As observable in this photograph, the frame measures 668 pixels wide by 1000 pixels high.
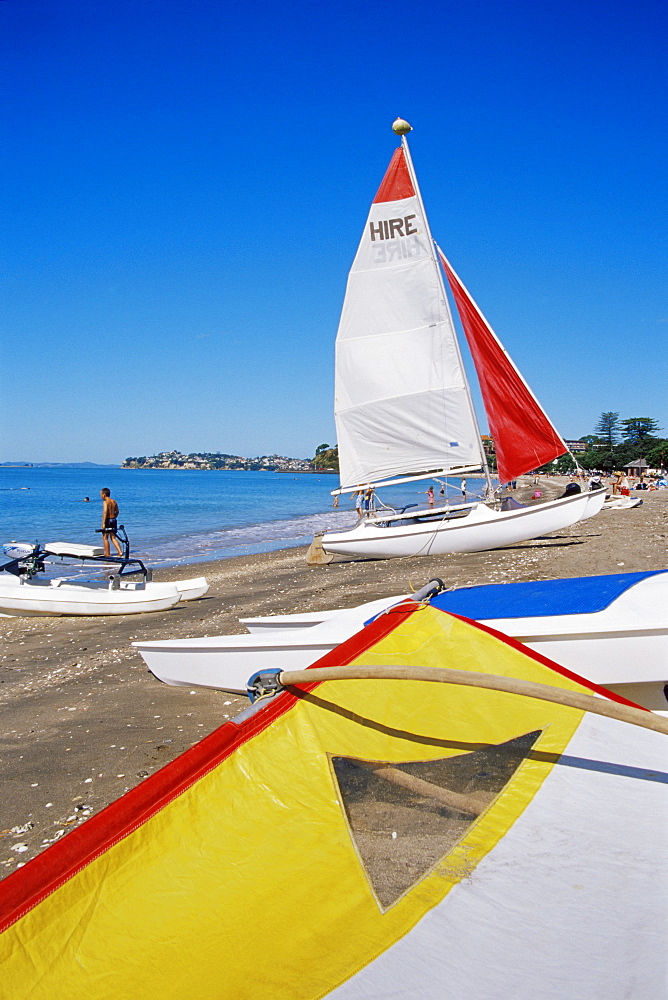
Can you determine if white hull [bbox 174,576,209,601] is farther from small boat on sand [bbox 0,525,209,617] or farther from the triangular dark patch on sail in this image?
the triangular dark patch on sail

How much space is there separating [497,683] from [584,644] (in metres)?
2.45

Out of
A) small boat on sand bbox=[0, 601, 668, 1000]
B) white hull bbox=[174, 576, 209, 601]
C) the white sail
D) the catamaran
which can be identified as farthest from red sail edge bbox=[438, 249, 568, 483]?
small boat on sand bbox=[0, 601, 668, 1000]

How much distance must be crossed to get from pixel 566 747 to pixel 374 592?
8.83 meters

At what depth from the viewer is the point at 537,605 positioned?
523cm

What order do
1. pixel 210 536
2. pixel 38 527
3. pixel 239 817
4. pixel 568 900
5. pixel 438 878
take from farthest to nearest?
pixel 38 527 → pixel 210 536 → pixel 239 817 → pixel 438 878 → pixel 568 900

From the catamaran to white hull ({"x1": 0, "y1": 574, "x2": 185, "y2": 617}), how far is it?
5.67 meters

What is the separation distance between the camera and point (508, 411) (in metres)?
16.4

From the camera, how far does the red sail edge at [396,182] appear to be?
16594 mm

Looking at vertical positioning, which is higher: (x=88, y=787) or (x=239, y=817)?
(x=239, y=817)

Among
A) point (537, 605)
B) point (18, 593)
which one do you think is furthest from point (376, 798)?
point (18, 593)

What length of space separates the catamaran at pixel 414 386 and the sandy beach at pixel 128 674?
1000mm

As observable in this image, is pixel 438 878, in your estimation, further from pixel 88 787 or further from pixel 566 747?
pixel 88 787

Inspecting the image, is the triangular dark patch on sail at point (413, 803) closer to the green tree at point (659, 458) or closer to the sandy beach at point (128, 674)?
the sandy beach at point (128, 674)

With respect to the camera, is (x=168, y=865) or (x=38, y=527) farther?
(x=38, y=527)
